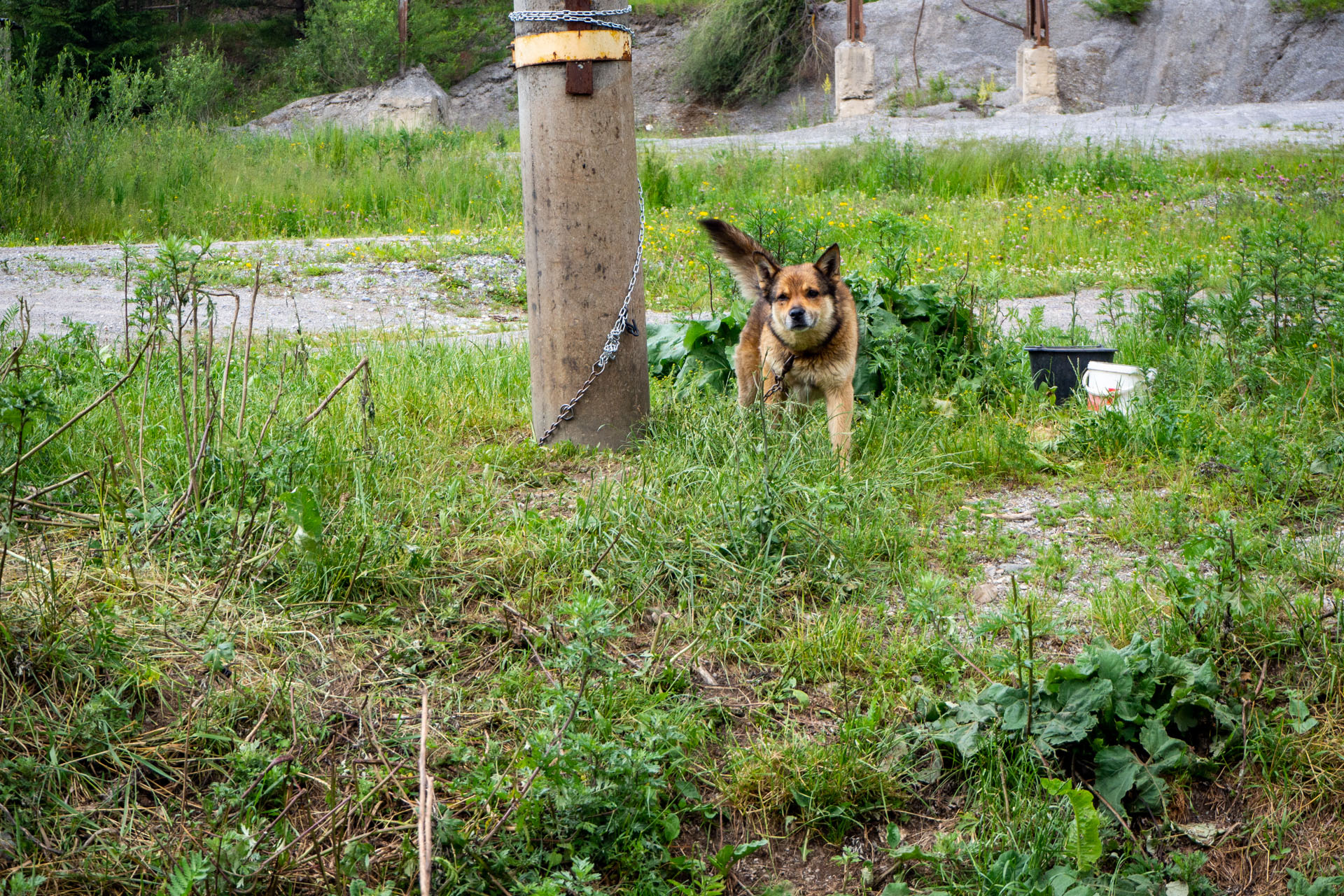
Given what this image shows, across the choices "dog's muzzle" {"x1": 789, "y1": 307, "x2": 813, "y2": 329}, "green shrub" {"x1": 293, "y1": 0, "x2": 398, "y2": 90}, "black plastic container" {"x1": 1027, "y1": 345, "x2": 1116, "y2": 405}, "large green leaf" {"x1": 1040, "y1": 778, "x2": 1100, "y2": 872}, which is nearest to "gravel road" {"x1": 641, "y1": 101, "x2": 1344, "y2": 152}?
"black plastic container" {"x1": 1027, "y1": 345, "x2": 1116, "y2": 405}

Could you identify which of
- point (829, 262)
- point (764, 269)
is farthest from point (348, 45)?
point (829, 262)

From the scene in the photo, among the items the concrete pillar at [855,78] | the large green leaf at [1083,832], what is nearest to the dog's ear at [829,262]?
the large green leaf at [1083,832]

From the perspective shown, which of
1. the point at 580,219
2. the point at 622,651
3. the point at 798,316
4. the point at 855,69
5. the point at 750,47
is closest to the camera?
the point at 622,651

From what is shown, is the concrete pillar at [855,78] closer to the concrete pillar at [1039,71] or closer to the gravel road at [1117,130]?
the gravel road at [1117,130]

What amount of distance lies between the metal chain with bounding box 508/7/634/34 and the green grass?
1605 millimetres

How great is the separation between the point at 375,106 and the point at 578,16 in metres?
26.9

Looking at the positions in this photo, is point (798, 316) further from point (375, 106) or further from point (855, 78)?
point (375, 106)

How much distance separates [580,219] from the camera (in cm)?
390

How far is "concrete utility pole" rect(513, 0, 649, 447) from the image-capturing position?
12.5 ft

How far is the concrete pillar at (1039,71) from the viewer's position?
77.6ft

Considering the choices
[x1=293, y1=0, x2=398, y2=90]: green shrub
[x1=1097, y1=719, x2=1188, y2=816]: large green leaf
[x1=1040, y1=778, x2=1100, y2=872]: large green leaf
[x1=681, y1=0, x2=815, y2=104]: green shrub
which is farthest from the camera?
[x1=293, y1=0, x2=398, y2=90]: green shrub

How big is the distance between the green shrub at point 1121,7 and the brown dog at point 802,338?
26671 millimetres

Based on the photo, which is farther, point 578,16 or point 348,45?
point 348,45

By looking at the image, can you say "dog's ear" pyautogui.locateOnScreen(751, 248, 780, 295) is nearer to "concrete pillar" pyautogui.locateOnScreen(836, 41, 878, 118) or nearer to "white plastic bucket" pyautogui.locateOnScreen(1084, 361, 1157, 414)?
"white plastic bucket" pyautogui.locateOnScreen(1084, 361, 1157, 414)
